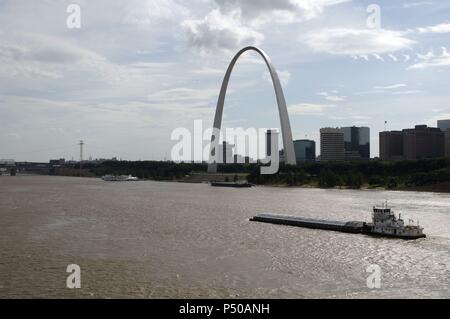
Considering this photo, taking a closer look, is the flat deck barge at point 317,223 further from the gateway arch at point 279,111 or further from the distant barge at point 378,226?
the gateway arch at point 279,111

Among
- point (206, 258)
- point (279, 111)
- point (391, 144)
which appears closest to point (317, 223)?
point (206, 258)

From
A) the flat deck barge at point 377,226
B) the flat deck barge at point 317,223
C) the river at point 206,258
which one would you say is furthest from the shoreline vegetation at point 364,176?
the flat deck barge at point 377,226

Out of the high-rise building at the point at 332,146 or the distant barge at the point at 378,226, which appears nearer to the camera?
the distant barge at the point at 378,226

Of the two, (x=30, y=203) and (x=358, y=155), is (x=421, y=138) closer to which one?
(x=358, y=155)

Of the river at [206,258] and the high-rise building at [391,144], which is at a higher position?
the high-rise building at [391,144]

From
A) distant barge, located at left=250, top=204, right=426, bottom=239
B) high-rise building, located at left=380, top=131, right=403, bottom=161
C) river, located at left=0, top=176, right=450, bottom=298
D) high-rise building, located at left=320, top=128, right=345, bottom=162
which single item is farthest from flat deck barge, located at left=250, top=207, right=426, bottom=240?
high-rise building, located at left=320, top=128, right=345, bottom=162

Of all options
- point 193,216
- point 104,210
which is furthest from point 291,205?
point 104,210
